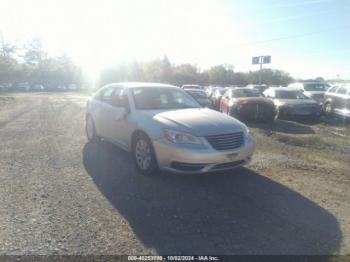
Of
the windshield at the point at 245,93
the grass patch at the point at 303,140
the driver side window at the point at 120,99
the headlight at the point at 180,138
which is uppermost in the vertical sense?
the driver side window at the point at 120,99

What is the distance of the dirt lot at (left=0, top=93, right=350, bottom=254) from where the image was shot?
11.4 ft

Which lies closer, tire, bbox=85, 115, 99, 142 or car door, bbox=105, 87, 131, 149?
car door, bbox=105, 87, 131, 149

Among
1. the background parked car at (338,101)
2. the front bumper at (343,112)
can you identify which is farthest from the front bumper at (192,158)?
the background parked car at (338,101)

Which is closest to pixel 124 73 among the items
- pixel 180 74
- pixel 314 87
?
pixel 180 74

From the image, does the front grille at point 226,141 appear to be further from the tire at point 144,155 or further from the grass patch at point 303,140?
the grass patch at point 303,140

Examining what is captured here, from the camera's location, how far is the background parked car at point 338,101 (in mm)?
13466

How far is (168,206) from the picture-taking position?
4.35 meters

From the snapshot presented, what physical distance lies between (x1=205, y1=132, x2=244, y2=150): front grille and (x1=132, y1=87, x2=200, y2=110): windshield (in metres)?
1.56

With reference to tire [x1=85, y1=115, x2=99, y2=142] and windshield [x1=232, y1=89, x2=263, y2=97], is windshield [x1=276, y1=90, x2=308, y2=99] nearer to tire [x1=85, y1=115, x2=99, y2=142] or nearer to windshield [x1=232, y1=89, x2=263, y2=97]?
windshield [x1=232, y1=89, x2=263, y2=97]

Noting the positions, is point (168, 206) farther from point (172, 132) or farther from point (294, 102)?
point (294, 102)

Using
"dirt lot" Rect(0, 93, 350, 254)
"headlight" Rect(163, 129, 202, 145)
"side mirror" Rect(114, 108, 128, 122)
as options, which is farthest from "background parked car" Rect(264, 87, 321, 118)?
"headlight" Rect(163, 129, 202, 145)

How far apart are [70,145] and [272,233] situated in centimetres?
584

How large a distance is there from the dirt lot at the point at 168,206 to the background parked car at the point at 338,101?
7.28 metres

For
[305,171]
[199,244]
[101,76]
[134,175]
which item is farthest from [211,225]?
[101,76]
